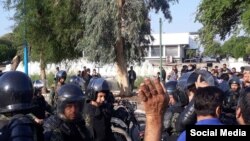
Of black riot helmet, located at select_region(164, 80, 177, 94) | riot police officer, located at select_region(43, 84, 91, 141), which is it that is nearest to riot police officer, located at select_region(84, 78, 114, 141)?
black riot helmet, located at select_region(164, 80, 177, 94)

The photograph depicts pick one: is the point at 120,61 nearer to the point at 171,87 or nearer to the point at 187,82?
the point at 171,87

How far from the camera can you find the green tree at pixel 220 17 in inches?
1200

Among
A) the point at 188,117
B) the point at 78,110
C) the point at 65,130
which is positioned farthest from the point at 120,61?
the point at 65,130

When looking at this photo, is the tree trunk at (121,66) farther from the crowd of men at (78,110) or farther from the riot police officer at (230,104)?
the crowd of men at (78,110)

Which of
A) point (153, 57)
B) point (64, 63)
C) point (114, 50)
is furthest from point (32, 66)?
point (153, 57)

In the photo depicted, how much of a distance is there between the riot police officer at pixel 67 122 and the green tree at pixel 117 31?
75.1 feet

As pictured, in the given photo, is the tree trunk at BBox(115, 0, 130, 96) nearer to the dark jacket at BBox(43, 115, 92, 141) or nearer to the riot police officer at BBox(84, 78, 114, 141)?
the riot police officer at BBox(84, 78, 114, 141)

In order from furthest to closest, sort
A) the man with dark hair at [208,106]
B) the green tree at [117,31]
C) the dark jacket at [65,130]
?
the green tree at [117,31], the dark jacket at [65,130], the man with dark hair at [208,106]

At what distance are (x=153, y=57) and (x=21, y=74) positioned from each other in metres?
67.5

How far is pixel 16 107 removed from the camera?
387 cm

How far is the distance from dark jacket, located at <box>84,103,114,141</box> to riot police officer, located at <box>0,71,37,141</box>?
9.23 feet

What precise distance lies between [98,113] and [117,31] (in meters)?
21.6

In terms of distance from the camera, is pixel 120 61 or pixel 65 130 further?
pixel 120 61

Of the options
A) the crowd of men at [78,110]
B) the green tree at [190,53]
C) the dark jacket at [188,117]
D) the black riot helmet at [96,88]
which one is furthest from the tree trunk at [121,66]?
the green tree at [190,53]
